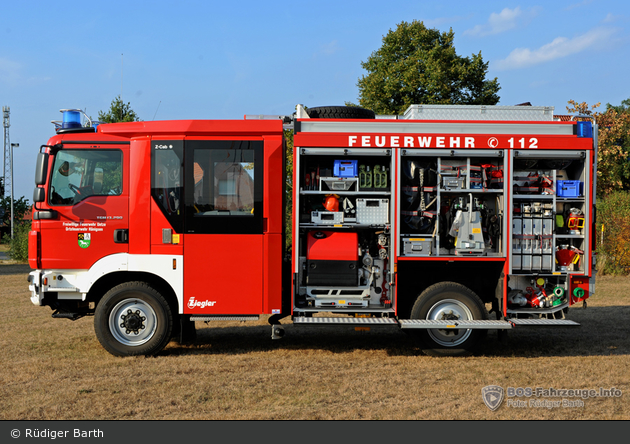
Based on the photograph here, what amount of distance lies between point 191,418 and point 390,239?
11.6ft

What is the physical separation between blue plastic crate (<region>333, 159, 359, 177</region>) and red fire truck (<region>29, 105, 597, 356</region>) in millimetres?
27

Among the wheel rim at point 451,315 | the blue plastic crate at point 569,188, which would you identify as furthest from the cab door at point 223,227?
the blue plastic crate at point 569,188

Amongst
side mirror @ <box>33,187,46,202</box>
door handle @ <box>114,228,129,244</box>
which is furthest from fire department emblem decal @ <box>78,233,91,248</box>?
side mirror @ <box>33,187,46,202</box>

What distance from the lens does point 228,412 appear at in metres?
5.00

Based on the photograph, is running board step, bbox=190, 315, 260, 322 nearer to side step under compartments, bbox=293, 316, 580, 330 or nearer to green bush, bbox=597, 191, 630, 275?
Answer: side step under compartments, bbox=293, 316, 580, 330

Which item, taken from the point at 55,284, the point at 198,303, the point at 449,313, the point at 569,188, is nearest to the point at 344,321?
the point at 449,313

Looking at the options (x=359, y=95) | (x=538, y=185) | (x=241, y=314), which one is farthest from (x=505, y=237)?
(x=359, y=95)

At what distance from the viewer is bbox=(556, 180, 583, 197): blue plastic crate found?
7.16 m

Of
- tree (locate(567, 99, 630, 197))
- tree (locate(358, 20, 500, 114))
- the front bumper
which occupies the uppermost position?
tree (locate(358, 20, 500, 114))

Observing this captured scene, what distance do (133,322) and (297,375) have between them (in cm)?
240

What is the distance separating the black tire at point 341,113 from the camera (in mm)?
7355

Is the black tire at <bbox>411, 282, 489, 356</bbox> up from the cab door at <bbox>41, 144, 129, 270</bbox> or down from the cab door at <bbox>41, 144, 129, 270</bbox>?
down

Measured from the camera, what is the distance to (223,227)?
22.9 feet

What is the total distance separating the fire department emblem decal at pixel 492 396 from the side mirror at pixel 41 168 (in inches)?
237
